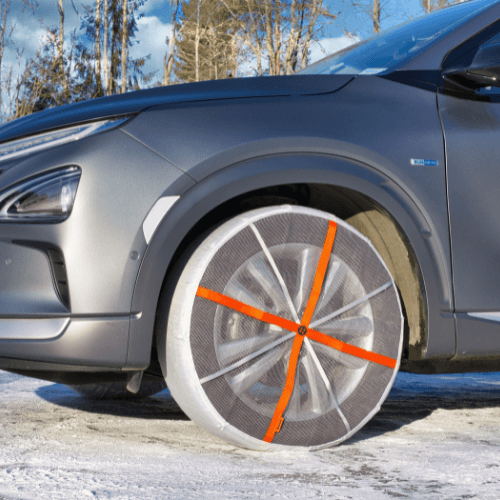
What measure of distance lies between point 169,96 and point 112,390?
1701 mm

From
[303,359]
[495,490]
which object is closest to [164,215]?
[303,359]

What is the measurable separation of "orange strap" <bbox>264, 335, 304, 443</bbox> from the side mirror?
1129 mm

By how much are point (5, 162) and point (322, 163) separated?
3.39 ft

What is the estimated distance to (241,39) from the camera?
13812 millimetres

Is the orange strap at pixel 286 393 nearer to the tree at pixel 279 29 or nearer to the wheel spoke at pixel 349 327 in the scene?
the wheel spoke at pixel 349 327

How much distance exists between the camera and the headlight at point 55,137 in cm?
210

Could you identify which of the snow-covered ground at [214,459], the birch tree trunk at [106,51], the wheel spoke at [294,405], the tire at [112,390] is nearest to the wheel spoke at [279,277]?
the wheel spoke at [294,405]

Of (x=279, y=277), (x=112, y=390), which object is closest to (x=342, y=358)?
(x=279, y=277)

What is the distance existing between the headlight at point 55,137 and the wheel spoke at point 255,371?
2.94 ft

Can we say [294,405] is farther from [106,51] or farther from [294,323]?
[106,51]

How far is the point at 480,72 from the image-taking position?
242 cm

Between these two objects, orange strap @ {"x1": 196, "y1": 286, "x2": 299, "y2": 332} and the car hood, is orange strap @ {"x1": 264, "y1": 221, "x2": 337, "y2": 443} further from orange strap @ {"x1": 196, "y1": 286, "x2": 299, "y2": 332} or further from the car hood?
the car hood

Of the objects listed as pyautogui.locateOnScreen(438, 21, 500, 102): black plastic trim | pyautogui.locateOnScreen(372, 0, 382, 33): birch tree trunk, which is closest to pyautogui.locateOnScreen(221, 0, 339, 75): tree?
pyautogui.locateOnScreen(372, 0, 382, 33): birch tree trunk

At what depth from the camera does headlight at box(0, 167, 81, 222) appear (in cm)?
203
